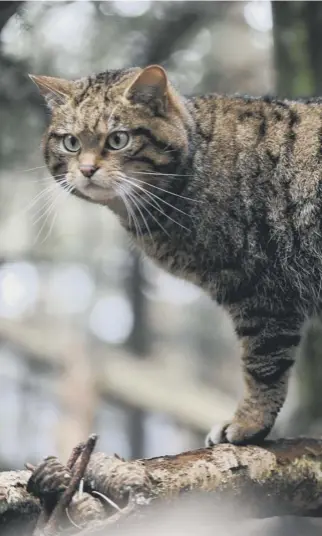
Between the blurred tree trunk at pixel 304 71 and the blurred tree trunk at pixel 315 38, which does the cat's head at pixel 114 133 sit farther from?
the blurred tree trunk at pixel 315 38

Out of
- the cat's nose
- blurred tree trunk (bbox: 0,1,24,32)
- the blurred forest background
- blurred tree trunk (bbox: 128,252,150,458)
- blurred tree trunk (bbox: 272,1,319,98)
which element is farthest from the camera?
blurred tree trunk (bbox: 128,252,150,458)

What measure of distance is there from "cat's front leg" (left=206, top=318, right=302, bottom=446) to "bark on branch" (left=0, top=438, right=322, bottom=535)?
4 centimetres

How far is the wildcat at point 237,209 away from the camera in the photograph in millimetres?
1131

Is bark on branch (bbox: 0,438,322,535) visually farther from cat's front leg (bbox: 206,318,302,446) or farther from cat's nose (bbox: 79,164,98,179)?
cat's nose (bbox: 79,164,98,179)

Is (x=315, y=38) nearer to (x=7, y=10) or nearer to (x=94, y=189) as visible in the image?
(x=7, y=10)

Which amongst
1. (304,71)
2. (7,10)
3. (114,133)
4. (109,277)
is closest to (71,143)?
(114,133)

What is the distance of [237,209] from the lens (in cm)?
118

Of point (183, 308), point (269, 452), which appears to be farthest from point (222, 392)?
point (269, 452)

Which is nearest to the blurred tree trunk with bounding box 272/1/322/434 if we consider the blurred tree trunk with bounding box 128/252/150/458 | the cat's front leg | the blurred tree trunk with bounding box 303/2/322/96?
the blurred tree trunk with bounding box 303/2/322/96

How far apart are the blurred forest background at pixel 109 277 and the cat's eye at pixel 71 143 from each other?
0.21 m

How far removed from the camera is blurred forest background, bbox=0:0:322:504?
1613mm

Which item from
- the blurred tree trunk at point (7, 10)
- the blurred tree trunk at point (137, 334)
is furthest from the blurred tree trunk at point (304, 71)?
the blurred tree trunk at point (7, 10)

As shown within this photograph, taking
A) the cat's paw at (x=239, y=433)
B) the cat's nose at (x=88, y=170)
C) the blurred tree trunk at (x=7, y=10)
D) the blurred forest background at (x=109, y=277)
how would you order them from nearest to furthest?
1. the cat's nose at (x=88, y=170)
2. the cat's paw at (x=239, y=433)
3. the blurred tree trunk at (x=7, y=10)
4. the blurred forest background at (x=109, y=277)

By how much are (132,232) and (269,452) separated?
1.39ft
